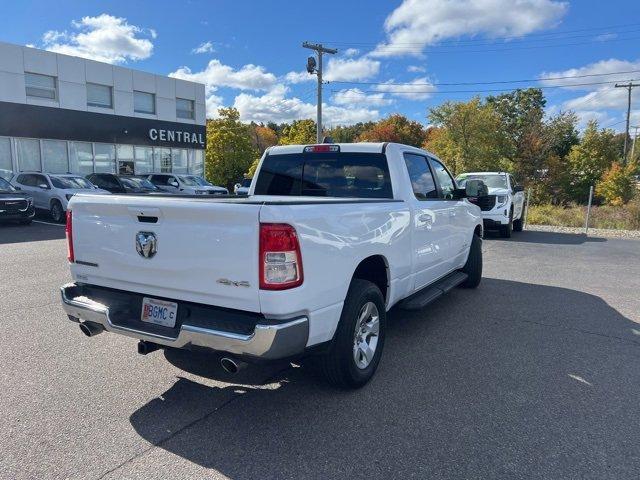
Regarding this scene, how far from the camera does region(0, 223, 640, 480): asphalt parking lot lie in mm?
2701

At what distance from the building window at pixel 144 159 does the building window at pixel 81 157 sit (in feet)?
8.65

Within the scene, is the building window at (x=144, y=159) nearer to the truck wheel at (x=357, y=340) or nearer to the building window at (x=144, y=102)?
the building window at (x=144, y=102)

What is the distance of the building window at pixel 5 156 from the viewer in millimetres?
19859

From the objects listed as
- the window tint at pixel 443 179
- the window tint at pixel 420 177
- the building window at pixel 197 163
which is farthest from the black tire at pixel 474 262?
the building window at pixel 197 163

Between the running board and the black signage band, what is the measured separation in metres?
21.2

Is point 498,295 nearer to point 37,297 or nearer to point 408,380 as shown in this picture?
point 408,380

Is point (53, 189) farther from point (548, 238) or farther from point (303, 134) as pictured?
point (303, 134)

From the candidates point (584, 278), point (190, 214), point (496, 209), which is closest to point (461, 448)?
point (190, 214)


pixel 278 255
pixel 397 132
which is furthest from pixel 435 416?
pixel 397 132

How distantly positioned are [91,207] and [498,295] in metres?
5.58

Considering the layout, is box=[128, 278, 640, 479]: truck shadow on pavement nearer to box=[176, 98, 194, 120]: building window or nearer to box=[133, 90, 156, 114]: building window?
box=[133, 90, 156, 114]: building window

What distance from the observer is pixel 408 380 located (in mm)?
3803

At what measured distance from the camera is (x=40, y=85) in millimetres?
20859

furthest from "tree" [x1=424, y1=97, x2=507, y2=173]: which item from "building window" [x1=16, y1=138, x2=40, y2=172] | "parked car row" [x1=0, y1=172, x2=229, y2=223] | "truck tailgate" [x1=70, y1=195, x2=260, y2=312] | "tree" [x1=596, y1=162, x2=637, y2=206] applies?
"truck tailgate" [x1=70, y1=195, x2=260, y2=312]
